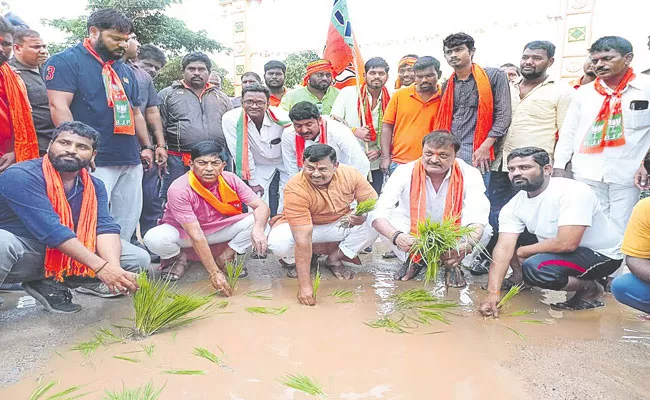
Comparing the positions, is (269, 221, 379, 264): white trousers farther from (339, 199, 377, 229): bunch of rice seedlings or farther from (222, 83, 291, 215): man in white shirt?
(222, 83, 291, 215): man in white shirt

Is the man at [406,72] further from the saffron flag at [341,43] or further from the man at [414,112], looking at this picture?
the man at [414,112]

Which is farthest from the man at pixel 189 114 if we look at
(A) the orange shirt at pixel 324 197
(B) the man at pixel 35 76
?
(A) the orange shirt at pixel 324 197

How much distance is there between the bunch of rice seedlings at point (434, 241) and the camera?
2.94 meters

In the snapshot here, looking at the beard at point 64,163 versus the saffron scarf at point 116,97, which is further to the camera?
the saffron scarf at point 116,97

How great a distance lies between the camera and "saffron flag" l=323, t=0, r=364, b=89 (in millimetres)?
4723

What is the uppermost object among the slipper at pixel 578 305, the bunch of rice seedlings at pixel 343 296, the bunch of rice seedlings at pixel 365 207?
the bunch of rice seedlings at pixel 365 207

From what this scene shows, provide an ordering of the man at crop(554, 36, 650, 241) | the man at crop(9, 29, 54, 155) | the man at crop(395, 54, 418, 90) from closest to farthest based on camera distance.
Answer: the man at crop(554, 36, 650, 241) → the man at crop(9, 29, 54, 155) → the man at crop(395, 54, 418, 90)

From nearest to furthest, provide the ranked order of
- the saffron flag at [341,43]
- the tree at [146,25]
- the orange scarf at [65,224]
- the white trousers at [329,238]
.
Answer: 1. the orange scarf at [65,224]
2. the white trousers at [329,238]
3. the saffron flag at [341,43]
4. the tree at [146,25]

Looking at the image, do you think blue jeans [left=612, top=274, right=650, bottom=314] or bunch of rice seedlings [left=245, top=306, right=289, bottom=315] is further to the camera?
bunch of rice seedlings [left=245, top=306, right=289, bottom=315]

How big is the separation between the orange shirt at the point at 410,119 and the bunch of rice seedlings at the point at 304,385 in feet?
8.68

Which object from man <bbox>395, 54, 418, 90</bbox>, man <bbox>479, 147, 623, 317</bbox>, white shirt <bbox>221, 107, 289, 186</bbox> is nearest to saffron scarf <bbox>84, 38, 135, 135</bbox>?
white shirt <bbox>221, 107, 289, 186</bbox>

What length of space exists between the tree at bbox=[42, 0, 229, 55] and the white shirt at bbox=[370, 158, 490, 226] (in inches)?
449

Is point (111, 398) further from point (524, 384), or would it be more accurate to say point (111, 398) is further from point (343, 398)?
point (524, 384)

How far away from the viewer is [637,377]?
2252 mm
